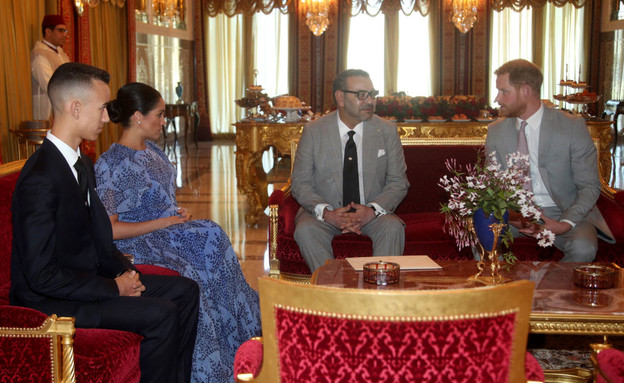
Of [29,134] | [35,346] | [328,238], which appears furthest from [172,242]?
[29,134]

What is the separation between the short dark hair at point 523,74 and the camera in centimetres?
402

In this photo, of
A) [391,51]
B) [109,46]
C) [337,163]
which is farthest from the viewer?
[391,51]

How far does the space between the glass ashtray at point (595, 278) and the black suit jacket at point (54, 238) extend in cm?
195

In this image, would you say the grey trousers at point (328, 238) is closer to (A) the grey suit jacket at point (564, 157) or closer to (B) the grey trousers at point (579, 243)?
(A) the grey suit jacket at point (564, 157)

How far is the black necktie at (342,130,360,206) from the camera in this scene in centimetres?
440

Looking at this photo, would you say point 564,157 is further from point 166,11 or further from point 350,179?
point 166,11

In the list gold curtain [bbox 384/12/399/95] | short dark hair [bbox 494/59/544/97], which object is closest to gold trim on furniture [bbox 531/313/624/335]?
short dark hair [bbox 494/59/544/97]

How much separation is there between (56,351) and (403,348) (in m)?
1.29

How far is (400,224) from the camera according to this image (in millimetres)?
4113

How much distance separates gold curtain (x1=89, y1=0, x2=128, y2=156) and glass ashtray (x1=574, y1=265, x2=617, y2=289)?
8.72 m

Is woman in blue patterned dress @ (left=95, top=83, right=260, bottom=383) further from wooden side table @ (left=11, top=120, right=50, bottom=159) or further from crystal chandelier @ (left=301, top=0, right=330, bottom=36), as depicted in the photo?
crystal chandelier @ (left=301, top=0, right=330, bottom=36)

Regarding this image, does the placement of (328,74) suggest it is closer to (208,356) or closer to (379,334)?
(208,356)

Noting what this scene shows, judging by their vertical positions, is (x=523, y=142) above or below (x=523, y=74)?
below

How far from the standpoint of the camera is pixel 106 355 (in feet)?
7.73
